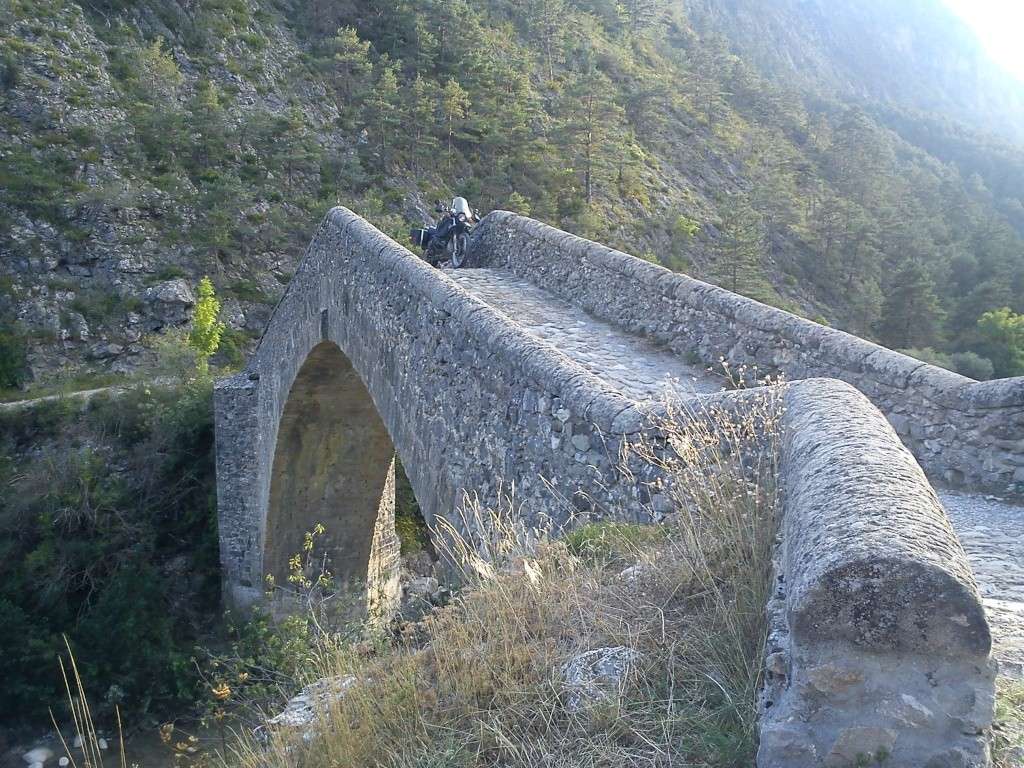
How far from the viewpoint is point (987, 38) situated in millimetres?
118250

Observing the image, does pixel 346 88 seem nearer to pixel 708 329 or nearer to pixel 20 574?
pixel 20 574

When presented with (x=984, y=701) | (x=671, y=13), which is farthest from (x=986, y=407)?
(x=671, y=13)

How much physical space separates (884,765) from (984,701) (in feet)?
0.76

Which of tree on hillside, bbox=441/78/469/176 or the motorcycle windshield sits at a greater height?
tree on hillside, bbox=441/78/469/176

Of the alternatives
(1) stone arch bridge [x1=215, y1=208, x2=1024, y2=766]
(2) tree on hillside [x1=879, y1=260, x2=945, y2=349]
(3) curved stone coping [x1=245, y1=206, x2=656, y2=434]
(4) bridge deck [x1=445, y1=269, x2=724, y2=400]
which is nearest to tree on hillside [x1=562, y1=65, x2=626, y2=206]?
(2) tree on hillside [x1=879, y1=260, x2=945, y2=349]

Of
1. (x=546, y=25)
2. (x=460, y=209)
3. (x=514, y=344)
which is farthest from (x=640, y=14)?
(x=514, y=344)

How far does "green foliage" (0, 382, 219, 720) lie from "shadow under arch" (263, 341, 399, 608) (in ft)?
8.33

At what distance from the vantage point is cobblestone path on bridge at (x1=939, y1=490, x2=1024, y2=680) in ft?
7.59

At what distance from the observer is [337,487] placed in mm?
14156

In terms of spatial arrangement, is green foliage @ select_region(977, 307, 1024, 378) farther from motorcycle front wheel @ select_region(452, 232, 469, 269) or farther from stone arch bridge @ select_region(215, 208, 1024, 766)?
stone arch bridge @ select_region(215, 208, 1024, 766)

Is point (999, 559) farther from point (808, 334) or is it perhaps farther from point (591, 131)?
point (591, 131)

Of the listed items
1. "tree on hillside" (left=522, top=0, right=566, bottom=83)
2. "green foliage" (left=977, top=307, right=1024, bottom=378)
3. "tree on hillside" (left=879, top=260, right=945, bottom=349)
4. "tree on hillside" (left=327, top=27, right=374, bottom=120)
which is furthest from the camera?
"tree on hillside" (left=522, top=0, right=566, bottom=83)

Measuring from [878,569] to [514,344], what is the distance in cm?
291

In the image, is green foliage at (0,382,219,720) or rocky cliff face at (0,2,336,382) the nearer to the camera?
green foliage at (0,382,219,720)
